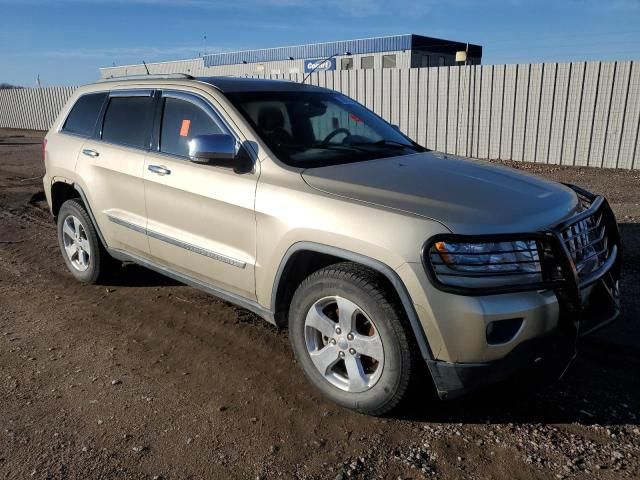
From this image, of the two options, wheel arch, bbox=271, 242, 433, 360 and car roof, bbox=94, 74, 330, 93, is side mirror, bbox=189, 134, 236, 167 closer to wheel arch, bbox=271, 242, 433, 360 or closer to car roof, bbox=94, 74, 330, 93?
car roof, bbox=94, 74, 330, 93

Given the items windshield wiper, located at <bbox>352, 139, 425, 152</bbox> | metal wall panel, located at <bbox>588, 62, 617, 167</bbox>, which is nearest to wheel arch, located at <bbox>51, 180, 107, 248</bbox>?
windshield wiper, located at <bbox>352, 139, 425, 152</bbox>

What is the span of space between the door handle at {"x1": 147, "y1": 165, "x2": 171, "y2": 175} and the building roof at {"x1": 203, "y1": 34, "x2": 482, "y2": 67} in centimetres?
2400

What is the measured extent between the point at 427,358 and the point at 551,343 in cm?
63

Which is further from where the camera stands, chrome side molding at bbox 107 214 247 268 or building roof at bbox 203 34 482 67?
building roof at bbox 203 34 482 67

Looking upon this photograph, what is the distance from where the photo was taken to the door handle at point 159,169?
4.10 metres

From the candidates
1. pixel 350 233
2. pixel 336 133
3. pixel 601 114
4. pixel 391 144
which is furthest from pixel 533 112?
pixel 350 233

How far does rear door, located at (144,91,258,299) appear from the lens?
359 centimetres

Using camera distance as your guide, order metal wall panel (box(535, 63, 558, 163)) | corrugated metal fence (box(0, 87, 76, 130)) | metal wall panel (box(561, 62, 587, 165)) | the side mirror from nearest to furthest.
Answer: the side mirror < metal wall panel (box(561, 62, 587, 165)) < metal wall panel (box(535, 63, 558, 163)) < corrugated metal fence (box(0, 87, 76, 130))

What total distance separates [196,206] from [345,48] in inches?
1043

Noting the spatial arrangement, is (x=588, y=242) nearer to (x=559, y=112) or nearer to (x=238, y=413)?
(x=238, y=413)

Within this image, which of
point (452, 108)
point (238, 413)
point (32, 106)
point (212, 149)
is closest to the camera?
point (238, 413)

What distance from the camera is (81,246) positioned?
537 centimetres

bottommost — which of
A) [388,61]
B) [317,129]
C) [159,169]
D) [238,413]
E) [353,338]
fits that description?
[238,413]

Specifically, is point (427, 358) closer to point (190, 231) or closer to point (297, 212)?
point (297, 212)
